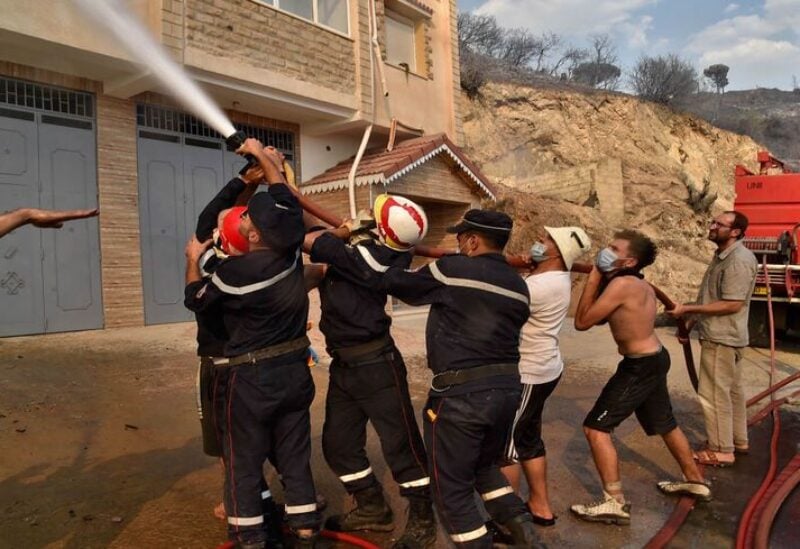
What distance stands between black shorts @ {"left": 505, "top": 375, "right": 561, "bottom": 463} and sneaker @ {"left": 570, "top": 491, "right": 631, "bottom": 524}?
18.5 inches

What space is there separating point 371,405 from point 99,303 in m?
6.87

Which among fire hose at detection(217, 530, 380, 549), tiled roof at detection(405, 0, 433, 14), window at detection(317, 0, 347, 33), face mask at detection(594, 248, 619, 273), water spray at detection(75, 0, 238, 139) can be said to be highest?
tiled roof at detection(405, 0, 433, 14)

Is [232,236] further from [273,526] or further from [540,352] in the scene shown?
[540,352]

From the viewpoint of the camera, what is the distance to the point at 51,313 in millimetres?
8320

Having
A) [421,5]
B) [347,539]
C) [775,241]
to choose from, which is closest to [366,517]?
[347,539]

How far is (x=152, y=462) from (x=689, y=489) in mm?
3837

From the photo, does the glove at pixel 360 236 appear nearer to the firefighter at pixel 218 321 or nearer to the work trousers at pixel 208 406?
the firefighter at pixel 218 321

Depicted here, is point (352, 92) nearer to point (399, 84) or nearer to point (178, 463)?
point (399, 84)

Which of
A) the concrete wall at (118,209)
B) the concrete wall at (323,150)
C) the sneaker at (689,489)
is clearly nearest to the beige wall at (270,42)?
the concrete wall at (323,150)

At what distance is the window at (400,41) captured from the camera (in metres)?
13.4

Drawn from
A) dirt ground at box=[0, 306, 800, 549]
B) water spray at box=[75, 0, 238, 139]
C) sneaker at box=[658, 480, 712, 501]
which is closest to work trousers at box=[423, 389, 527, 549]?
dirt ground at box=[0, 306, 800, 549]

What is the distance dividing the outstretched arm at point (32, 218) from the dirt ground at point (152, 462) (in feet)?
5.71

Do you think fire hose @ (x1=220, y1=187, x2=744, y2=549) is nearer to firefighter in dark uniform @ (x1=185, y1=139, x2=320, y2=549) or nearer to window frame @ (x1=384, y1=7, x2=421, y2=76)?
firefighter in dark uniform @ (x1=185, y1=139, x2=320, y2=549)

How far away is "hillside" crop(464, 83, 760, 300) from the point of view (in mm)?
21969
